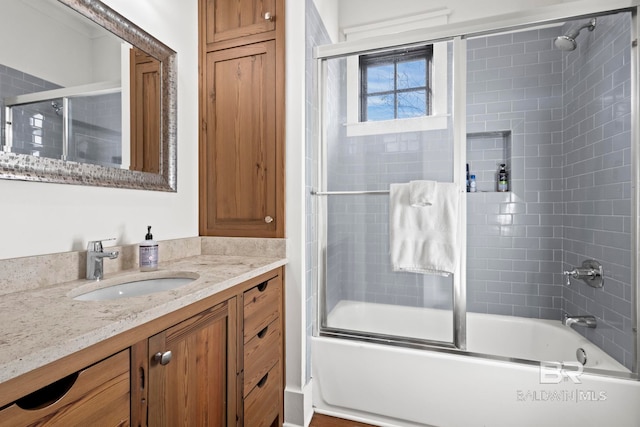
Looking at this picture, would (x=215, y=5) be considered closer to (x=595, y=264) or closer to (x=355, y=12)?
(x=355, y=12)

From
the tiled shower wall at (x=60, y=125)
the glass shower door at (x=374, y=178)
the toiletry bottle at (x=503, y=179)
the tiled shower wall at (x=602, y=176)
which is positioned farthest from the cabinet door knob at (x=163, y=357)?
the toiletry bottle at (x=503, y=179)


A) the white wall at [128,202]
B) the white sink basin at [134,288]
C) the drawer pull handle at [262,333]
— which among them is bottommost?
the drawer pull handle at [262,333]

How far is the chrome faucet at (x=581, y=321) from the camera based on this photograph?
165 centimetres

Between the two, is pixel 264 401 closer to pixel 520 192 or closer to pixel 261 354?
pixel 261 354

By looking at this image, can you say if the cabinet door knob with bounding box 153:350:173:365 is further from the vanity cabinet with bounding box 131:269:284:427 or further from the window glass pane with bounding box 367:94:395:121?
the window glass pane with bounding box 367:94:395:121

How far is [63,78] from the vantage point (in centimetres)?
109

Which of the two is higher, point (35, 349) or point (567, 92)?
point (567, 92)

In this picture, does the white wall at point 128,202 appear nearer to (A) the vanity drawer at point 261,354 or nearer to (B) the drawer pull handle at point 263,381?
(A) the vanity drawer at point 261,354

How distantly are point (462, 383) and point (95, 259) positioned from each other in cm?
176

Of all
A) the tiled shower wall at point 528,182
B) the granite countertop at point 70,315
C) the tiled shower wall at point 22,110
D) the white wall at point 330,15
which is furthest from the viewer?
the white wall at point 330,15

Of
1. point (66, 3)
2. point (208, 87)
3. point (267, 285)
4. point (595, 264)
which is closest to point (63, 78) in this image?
point (66, 3)

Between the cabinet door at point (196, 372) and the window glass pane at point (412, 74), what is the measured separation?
1.56 meters

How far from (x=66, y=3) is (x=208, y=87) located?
2.36 feet
